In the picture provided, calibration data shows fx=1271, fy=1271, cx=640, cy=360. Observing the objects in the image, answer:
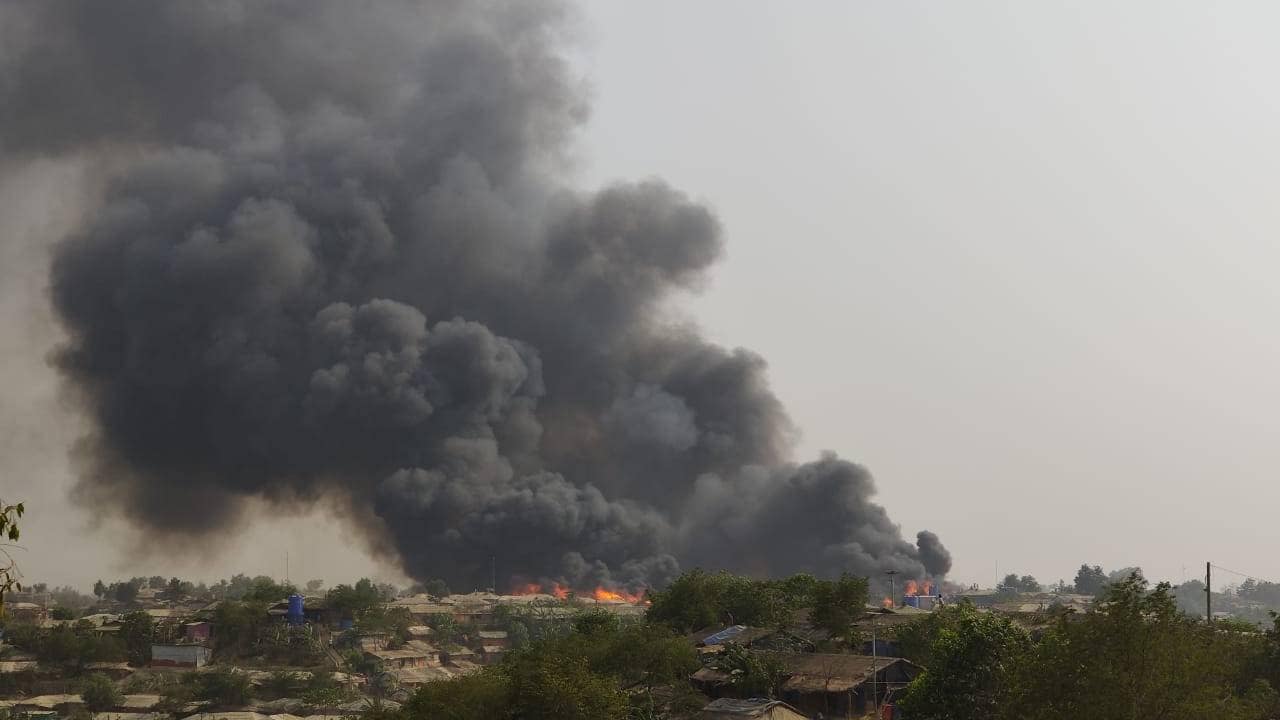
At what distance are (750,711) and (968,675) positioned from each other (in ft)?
30.6

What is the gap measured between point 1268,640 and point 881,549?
70992 millimetres

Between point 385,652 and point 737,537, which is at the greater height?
point 737,537

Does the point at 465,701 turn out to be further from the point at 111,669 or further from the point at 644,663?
the point at 111,669

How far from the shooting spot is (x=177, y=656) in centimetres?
8588

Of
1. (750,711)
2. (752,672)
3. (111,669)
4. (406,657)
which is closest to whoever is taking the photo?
(750,711)

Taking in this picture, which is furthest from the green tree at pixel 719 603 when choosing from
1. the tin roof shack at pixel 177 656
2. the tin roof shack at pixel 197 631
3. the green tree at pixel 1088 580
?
the green tree at pixel 1088 580

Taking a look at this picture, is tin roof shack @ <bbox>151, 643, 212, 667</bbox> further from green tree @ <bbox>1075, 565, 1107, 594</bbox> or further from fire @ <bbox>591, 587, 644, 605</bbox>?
green tree @ <bbox>1075, 565, 1107, 594</bbox>

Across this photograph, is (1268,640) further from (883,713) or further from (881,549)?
(881,549)

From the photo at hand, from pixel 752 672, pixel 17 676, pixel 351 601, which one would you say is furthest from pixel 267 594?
pixel 752 672

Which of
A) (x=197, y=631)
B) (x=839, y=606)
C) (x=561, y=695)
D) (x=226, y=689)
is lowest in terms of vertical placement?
(x=226, y=689)

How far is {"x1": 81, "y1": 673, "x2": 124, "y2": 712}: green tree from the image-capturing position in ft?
240

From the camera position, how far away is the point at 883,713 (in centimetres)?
5103

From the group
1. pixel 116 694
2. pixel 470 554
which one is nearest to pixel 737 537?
pixel 470 554

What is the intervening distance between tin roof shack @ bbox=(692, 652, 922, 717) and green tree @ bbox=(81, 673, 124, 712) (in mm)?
37505
